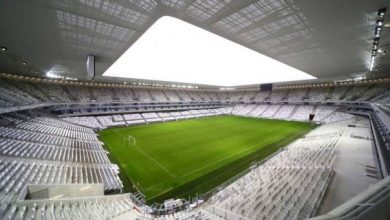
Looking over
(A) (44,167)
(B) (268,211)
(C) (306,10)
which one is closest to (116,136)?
(A) (44,167)

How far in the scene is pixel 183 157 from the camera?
17969 mm

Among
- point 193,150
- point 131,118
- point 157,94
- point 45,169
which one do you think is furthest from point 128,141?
point 157,94

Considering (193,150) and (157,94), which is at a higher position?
(157,94)

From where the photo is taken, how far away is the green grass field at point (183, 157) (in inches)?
503

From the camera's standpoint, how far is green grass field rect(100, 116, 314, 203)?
12.8 m

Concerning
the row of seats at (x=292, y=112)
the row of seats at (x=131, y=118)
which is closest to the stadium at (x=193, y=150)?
the row of seats at (x=131, y=118)

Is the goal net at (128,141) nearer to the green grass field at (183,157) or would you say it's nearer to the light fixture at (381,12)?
the green grass field at (183,157)

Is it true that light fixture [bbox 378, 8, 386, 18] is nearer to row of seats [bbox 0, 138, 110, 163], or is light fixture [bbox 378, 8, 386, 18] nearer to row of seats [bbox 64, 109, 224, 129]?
row of seats [bbox 0, 138, 110, 163]

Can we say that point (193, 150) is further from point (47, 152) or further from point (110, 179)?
point (47, 152)

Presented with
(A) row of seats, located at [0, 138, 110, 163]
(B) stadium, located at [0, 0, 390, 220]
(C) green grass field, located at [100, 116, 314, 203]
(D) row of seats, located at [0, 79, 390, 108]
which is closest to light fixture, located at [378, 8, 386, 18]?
(B) stadium, located at [0, 0, 390, 220]

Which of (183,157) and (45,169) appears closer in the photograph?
(45,169)

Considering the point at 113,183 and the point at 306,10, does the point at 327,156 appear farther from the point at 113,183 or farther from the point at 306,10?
the point at 113,183

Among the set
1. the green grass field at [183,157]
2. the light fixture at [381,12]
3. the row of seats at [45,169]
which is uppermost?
the light fixture at [381,12]

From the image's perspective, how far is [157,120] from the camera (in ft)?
127
